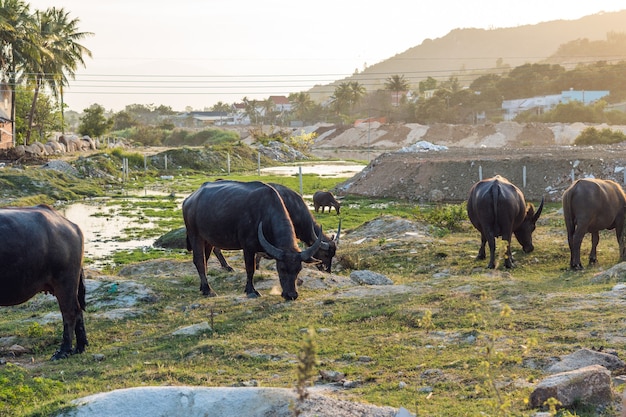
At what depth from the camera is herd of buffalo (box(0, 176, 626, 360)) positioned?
30.5ft

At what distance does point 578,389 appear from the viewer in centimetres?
648

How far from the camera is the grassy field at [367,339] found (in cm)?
733

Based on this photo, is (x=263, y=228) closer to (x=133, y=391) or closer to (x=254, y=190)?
(x=254, y=190)

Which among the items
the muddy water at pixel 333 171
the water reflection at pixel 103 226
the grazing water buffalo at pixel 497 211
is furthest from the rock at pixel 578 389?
the muddy water at pixel 333 171

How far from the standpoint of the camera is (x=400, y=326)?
10188 millimetres

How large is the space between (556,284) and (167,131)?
9507cm

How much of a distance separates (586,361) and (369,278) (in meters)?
7.10

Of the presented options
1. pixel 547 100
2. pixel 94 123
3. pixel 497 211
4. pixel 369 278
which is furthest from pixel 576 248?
pixel 547 100

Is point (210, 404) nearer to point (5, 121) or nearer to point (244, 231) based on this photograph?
point (244, 231)

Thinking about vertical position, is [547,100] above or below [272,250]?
above

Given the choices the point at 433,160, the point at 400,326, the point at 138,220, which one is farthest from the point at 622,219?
the point at 433,160

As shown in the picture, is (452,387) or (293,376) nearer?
(452,387)

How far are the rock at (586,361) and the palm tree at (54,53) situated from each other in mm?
54738

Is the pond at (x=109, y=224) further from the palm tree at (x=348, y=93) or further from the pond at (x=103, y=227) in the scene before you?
the palm tree at (x=348, y=93)
